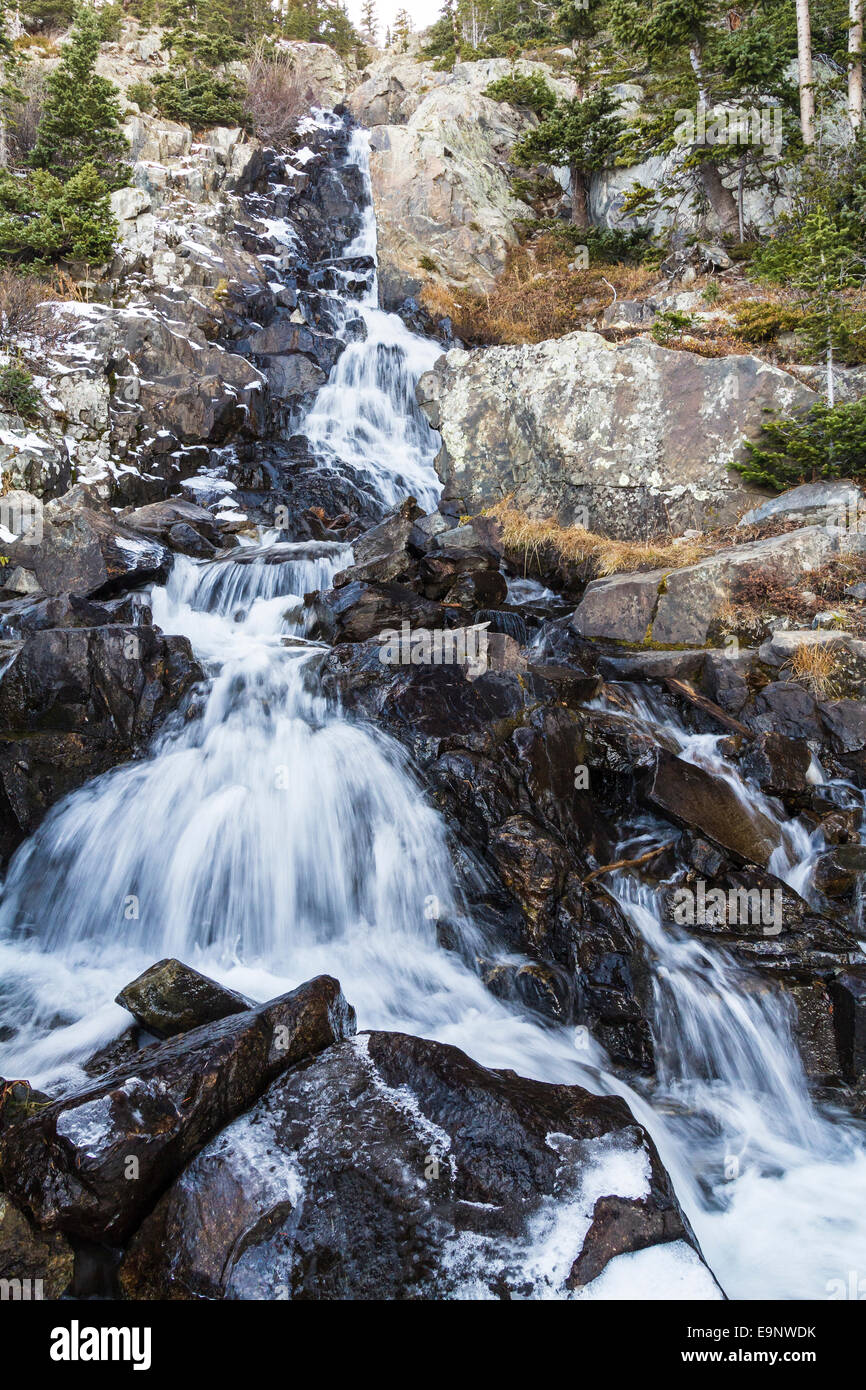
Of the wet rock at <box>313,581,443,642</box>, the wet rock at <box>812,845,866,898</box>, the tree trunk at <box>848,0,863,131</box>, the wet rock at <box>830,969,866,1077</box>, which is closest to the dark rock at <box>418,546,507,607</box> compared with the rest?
the wet rock at <box>313,581,443,642</box>

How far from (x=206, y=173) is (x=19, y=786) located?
2246 centimetres

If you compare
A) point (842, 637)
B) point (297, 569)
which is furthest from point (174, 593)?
point (842, 637)

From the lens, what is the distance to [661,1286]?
3090 mm

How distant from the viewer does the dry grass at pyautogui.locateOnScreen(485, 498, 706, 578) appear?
36.3 feet

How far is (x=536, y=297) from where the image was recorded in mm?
19078

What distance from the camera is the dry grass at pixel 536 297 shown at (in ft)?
58.7

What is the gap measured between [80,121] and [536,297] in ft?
42.2

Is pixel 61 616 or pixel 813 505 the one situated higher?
pixel 813 505

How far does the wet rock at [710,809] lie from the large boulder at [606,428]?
6040 millimetres

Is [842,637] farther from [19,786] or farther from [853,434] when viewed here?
[19,786]

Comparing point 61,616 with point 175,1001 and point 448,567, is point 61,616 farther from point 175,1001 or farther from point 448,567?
point 175,1001

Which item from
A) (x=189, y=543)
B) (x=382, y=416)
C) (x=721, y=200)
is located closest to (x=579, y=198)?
(x=721, y=200)

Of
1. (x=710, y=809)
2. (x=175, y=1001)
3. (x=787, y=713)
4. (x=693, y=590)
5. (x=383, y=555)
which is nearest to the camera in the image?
(x=175, y=1001)

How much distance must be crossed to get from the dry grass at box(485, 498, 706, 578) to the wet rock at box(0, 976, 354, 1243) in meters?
8.83
